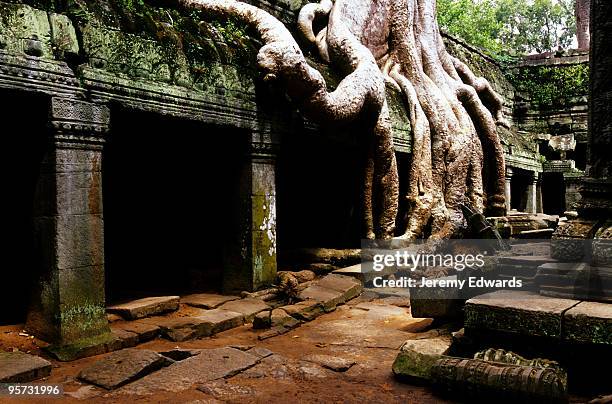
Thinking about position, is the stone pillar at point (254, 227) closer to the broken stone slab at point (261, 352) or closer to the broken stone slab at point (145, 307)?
the broken stone slab at point (145, 307)

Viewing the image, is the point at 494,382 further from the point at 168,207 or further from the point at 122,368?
the point at 168,207

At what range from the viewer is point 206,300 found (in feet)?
19.5

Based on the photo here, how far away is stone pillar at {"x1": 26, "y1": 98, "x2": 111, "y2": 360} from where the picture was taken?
4.18 meters

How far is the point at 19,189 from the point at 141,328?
5.45ft

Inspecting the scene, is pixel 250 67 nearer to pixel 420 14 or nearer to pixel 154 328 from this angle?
pixel 154 328

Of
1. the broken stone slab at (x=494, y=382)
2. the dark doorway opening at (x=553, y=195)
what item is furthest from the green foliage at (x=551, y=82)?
the broken stone slab at (x=494, y=382)

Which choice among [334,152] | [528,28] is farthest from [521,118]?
[528,28]

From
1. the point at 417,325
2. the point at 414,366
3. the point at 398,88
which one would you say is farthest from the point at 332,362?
the point at 398,88

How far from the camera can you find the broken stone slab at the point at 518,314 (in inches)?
131

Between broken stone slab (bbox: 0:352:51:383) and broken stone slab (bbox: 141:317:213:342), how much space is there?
1164 mm

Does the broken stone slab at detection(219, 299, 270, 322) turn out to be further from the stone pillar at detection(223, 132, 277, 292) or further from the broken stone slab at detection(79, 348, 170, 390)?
the broken stone slab at detection(79, 348, 170, 390)

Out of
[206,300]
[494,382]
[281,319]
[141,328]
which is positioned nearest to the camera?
[494,382]

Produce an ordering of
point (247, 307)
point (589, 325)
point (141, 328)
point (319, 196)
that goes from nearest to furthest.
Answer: point (589, 325), point (141, 328), point (247, 307), point (319, 196)

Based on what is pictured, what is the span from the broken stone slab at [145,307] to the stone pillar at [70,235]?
23.0 inches
